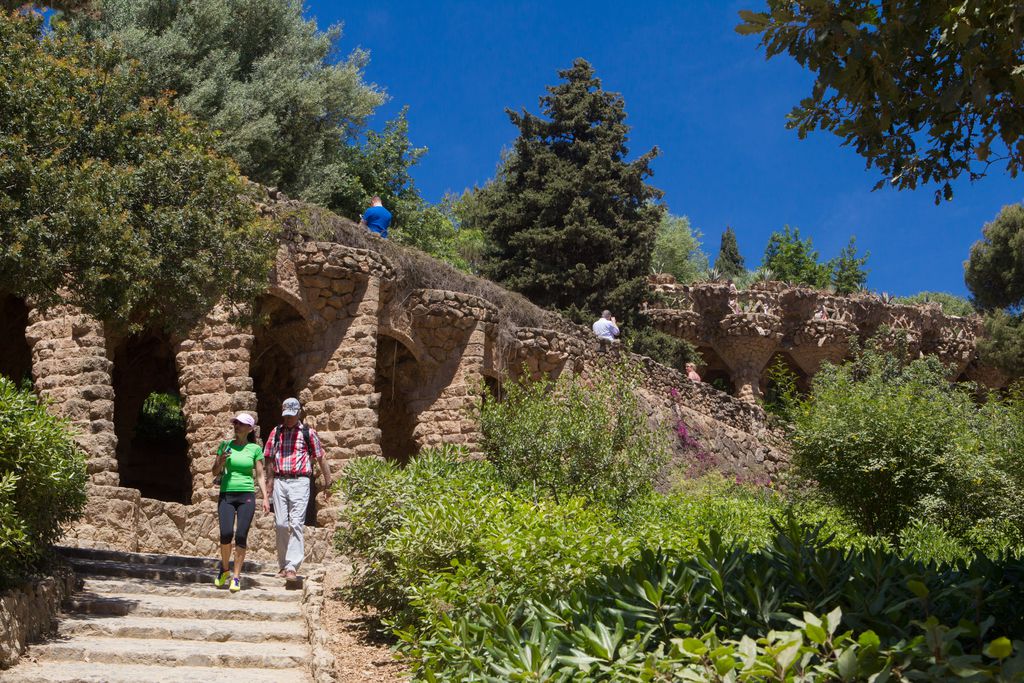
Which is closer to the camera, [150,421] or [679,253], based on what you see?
[150,421]

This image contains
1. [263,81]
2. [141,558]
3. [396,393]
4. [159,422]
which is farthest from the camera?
[263,81]

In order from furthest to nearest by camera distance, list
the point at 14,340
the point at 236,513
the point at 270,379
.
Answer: the point at 270,379, the point at 14,340, the point at 236,513

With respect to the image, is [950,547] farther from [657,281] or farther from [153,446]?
[657,281]

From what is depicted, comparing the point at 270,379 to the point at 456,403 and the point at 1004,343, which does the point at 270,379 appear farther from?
the point at 1004,343

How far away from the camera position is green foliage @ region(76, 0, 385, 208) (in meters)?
25.3

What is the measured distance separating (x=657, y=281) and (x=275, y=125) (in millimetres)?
14019

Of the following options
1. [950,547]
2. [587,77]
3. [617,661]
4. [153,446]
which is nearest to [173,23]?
[153,446]

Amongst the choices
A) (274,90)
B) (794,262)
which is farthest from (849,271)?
(274,90)

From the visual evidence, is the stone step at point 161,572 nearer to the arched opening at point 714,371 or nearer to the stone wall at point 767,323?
the stone wall at point 767,323

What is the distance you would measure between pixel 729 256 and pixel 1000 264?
18.8 meters

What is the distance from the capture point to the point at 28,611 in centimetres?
732

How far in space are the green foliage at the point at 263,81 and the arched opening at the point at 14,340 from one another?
329 inches

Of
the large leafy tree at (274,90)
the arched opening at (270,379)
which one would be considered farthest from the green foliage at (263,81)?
the arched opening at (270,379)

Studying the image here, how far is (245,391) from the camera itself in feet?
46.4
